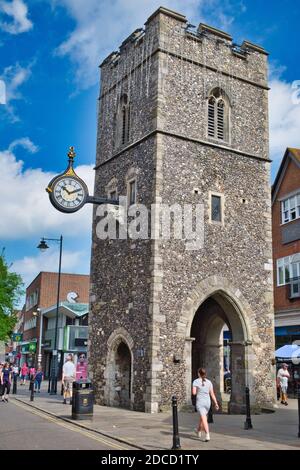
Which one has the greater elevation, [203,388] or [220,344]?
[220,344]

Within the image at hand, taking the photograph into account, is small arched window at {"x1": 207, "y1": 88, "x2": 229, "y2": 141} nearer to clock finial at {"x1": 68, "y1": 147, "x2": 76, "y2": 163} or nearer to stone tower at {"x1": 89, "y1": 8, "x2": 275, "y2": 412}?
stone tower at {"x1": 89, "y1": 8, "x2": 275, "y2": 412}

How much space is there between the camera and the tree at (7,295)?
44.5 m

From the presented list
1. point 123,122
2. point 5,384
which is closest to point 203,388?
point 5,384

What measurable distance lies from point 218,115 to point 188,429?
12791mm

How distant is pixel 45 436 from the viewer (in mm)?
11422

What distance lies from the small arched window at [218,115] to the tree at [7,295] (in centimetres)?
2872

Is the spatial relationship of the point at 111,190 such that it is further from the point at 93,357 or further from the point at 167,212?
the point at 93,357

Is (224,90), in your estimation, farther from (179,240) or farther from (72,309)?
(72,309)

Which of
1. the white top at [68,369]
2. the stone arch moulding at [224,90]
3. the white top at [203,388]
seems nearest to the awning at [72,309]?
the white top at [68,369]

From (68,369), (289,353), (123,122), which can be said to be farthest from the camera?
(123,122)

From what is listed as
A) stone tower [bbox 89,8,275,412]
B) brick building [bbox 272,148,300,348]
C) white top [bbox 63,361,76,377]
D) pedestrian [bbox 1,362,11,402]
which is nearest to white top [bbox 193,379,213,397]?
stone tower [bbox 89,8,275,412]

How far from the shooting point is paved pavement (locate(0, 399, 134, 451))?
10.1 m

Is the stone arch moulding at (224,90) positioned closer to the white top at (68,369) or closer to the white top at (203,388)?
the white top at (68,369)

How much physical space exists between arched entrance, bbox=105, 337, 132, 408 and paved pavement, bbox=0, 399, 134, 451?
4807mm
